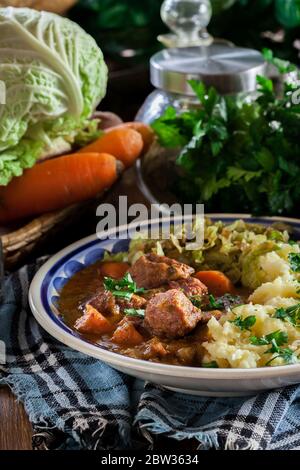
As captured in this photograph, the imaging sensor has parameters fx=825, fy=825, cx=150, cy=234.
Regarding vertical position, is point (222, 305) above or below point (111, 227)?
above

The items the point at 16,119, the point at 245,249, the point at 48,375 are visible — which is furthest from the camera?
the point at 16,119

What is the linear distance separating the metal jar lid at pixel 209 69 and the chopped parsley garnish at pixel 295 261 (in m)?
1.39

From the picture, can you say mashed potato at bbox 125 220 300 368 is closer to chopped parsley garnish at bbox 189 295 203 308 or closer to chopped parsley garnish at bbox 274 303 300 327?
chopped parsley garnish at bbox 274 303 300 327

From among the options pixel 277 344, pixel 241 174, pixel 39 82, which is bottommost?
pixel 241 174

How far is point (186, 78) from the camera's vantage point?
4.61 m

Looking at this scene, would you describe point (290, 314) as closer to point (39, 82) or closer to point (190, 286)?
point (190, 286)

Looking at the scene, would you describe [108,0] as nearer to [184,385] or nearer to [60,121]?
[60,121]

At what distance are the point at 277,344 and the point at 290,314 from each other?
7.7 inches

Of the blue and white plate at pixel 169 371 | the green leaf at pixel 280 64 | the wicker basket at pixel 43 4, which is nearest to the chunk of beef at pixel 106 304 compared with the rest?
the blue and white plate at pixel 169 371

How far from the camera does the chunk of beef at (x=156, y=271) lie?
3.52 m

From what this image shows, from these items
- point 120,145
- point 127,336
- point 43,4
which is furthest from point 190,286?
point 43,4

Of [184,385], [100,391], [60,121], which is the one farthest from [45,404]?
[60,121]

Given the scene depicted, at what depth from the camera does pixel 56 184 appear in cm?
434

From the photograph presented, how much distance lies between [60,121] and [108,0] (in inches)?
92.6
